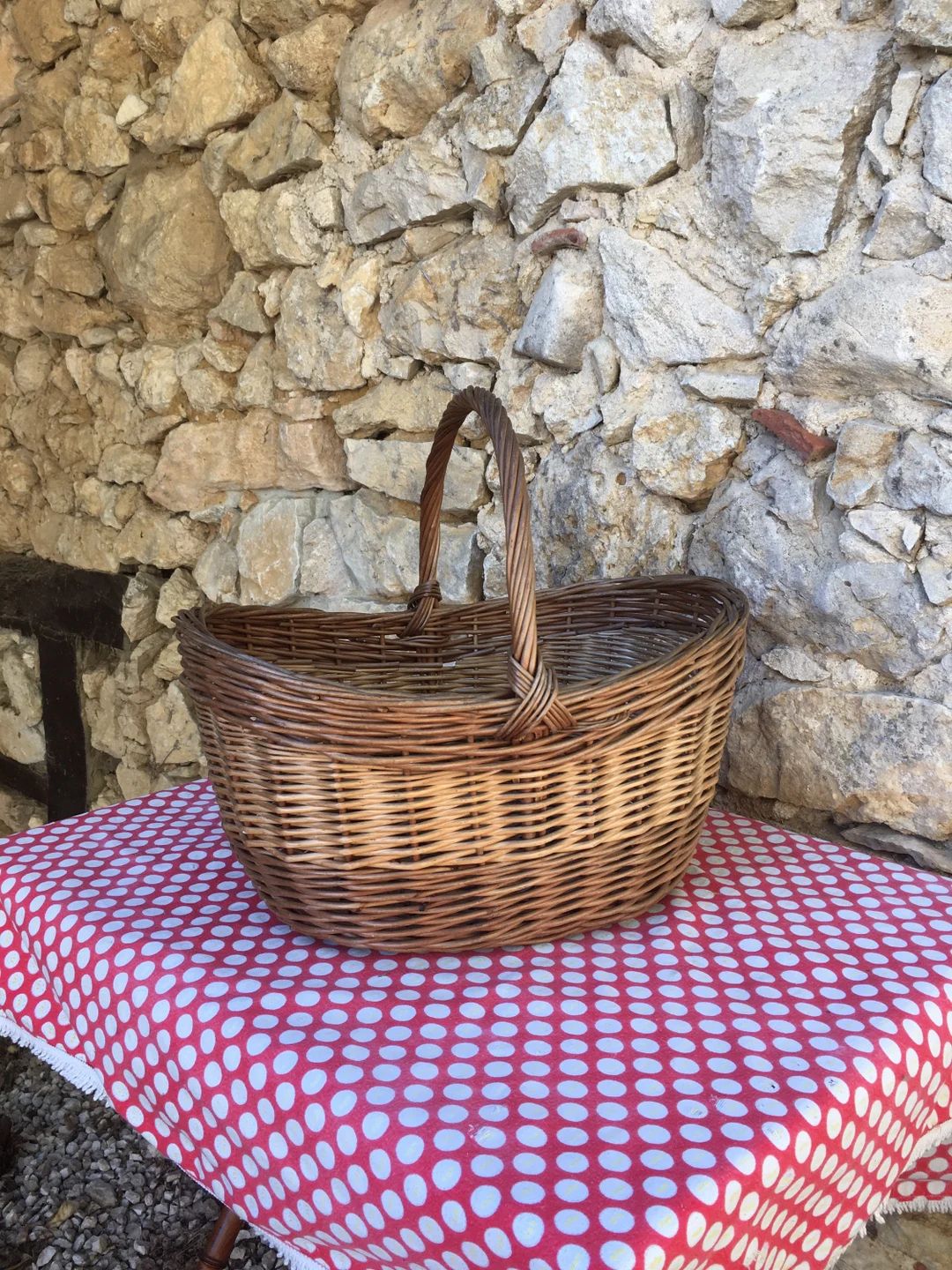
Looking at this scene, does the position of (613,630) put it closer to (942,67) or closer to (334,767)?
(334,767)

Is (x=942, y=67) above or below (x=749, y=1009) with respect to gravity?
above

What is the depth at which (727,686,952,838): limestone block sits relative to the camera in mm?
1075

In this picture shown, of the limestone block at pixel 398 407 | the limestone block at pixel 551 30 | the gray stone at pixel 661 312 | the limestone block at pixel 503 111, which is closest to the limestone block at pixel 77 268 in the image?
the limestone block at pixel 398 407

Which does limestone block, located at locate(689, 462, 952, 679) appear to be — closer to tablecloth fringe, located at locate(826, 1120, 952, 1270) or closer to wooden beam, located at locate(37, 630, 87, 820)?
tablecloth fringe, located at locate(826, 1120, 952, 1270)

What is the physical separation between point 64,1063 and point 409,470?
0.95 meters

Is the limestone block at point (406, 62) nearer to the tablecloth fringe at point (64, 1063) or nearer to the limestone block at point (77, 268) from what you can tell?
the limestone block at point (77, 268)

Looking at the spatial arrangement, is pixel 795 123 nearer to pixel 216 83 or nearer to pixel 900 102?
pixel 900 102

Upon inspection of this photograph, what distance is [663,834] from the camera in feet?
2.98

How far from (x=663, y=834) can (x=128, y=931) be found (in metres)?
0.45

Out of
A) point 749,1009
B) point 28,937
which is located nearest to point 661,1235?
point 749,1009

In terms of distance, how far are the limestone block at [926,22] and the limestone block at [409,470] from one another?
2.34ft

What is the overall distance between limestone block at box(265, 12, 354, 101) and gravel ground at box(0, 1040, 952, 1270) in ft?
5.36

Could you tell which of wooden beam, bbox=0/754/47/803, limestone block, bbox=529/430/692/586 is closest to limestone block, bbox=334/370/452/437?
limestone block, bbox=529/430/692/586

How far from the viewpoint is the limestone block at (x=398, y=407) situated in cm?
154
